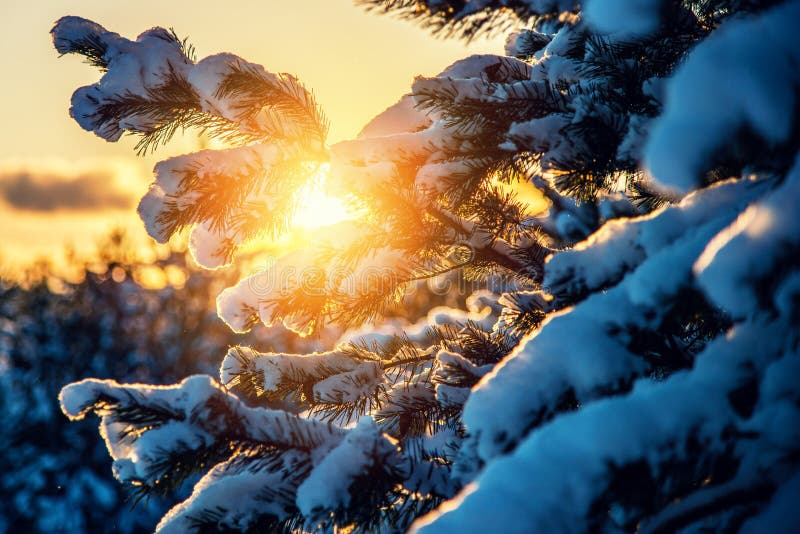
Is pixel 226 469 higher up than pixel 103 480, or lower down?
higher up

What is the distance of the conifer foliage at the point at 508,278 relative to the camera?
0.78 meters

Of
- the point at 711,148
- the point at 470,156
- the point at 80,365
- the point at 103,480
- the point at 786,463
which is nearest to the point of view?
the point at 711,148

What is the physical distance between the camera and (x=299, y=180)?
6.04ft

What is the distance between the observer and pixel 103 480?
8156 millimetres

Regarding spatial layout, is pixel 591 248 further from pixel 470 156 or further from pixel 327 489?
pixel 327 489

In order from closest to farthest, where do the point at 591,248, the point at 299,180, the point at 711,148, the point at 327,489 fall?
1. the point at 711,148
2. the point at 327,489
3. the point at 591,248
4. the point at 299,180

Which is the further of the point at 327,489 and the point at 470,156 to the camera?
the point at 470,156

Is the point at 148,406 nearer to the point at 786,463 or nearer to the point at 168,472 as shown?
the point at 168,472

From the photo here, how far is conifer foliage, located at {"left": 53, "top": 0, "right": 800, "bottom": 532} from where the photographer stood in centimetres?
78

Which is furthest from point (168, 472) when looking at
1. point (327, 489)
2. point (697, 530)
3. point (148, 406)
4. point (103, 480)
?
point (103, 480)

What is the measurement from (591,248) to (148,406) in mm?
1095

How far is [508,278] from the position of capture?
2438 mm

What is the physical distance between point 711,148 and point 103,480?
32.1 feet

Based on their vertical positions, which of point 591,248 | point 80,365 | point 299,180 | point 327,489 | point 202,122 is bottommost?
point 80,365
